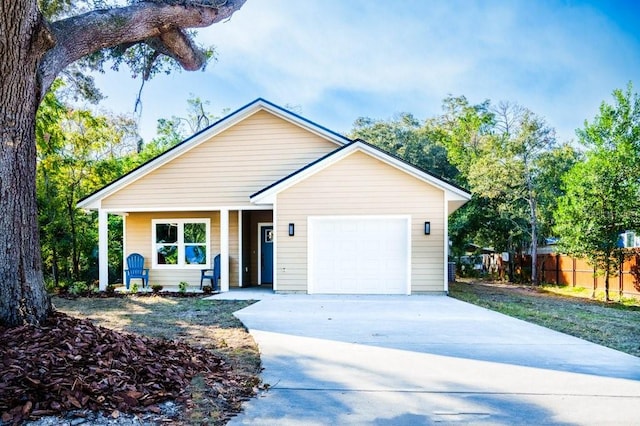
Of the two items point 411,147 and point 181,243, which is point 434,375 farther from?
point 411,147

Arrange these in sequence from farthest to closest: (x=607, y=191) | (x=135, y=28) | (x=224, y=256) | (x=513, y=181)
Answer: (x=513, y=181), (x=607, y=191), (x=224, y=256), (x=135, y=28)

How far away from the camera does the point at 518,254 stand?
2327cm

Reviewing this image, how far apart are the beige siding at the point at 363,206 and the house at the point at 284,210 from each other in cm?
3

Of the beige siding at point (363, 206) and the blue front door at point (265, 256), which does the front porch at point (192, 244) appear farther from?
the beige siding at point (363, 206)

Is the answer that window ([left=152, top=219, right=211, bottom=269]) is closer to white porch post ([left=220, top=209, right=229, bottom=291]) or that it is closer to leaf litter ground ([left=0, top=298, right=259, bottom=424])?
white porch post ([left=220, top=209, right=229, bottom=291])

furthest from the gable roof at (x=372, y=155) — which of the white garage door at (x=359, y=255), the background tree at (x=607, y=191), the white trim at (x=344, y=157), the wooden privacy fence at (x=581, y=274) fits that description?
the wooden privacy fence at (x=581, y=274)

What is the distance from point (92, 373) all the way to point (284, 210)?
8.76 m

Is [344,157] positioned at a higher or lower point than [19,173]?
higher

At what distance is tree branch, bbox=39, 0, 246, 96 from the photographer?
5.61m

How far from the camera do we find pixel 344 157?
1193 centimetres

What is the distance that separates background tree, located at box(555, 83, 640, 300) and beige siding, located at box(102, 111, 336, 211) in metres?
8.71

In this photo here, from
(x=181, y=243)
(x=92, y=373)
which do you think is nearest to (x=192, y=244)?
(x=181, y=243)

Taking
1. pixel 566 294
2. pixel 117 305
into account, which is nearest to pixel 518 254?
pixel 566 294

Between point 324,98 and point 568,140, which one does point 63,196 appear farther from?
point 568,140
